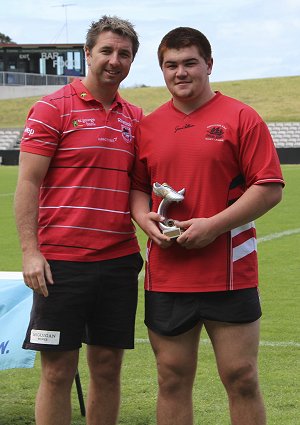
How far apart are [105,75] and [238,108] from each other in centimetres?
60

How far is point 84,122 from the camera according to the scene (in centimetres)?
414

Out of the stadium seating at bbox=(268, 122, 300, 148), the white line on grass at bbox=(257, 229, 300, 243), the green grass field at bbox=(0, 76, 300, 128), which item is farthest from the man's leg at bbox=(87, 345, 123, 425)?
the green grass field at bbox=(0, 76, 300, 128)

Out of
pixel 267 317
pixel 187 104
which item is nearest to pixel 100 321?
pixel 187 104

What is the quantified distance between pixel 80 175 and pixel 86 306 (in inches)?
22.0

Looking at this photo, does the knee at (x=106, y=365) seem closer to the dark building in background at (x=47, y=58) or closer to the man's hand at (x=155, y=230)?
the man's hand at (x=155, y=230)

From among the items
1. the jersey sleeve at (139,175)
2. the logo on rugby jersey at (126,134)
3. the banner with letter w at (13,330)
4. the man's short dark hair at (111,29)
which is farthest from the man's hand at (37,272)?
the man's short dark hair at (111,29)

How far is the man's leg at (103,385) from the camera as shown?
4.29 meters

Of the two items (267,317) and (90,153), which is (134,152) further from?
(267,317)

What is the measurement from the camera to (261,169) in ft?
12.8

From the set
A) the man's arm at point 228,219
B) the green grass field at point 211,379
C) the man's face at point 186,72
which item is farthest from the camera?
the green grass field at point 211,379

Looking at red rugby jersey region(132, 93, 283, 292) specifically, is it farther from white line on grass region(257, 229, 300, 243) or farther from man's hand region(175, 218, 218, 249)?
white line on grass region(257, 229, 300, 243)

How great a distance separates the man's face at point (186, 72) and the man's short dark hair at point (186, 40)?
0.6 inches

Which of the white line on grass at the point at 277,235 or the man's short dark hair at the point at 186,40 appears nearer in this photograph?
the man's short dark hair at the point at 186,40

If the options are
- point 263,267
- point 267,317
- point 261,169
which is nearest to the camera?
point 261,169
